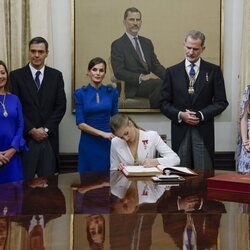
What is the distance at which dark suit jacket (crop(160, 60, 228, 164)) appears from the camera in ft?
14.0

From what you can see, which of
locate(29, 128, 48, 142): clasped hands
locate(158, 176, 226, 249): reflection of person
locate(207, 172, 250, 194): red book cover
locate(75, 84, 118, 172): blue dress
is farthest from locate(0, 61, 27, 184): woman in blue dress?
locate(207, 172, 250, 194): red book cover

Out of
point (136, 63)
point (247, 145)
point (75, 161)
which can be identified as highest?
point (136, 63)

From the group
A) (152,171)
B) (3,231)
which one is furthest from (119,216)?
(152,171)

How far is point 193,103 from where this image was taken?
4328 mm

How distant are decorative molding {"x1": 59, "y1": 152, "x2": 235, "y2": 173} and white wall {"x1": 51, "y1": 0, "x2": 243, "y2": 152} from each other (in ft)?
0.22

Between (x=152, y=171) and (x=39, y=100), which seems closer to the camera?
(x=152, y=171)

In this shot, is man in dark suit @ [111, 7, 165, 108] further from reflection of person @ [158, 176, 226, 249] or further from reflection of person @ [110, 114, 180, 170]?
reflection of person @ [158, 176, 226, 249]

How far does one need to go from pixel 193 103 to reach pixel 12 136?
157 cm

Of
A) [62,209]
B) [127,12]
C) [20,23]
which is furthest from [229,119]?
[62,209]

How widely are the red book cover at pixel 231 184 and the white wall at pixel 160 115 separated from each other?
2711 millimetres

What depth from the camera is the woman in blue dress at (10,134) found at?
13.3 feet

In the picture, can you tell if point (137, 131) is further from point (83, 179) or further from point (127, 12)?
point (127, 12)

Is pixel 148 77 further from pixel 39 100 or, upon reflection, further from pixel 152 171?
pixel 152 171

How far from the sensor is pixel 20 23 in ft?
16.5
